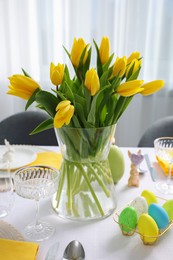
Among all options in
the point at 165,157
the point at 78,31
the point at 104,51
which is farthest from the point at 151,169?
the point at 78,31

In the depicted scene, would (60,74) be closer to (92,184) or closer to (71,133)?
(71,133)

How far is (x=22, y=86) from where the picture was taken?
0.72 meters

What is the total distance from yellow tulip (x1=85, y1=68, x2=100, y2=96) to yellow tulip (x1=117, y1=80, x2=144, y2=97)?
0.05 m

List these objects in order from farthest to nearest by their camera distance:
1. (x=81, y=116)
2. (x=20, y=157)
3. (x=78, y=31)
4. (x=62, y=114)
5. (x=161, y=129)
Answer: (x=78, y=31)
(x=161, y=129)
(x=20, y=157)
(x=81, y=116)
(x=62, y=114)

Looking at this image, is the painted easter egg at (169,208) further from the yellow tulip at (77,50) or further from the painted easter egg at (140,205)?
the yellow tulip at (77,50)

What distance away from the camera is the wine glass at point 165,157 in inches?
38.3

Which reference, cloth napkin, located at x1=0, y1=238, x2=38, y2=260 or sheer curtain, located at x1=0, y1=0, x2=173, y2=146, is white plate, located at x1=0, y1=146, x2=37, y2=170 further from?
sheer curtain, located at x1=0, y1=0, x2=173, y2=146

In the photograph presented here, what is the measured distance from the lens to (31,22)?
1.97 m

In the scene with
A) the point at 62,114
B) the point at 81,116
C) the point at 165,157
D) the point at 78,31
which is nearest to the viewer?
the point at 62,114

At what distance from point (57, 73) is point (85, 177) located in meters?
0.26

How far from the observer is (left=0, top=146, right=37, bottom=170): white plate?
104cm

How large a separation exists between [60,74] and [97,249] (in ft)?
1.26

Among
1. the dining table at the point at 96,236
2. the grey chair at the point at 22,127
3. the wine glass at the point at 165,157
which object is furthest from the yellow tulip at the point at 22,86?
the grey chair at the point at 22,127

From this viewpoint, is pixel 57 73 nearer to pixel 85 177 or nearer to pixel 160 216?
pixel 85 177
